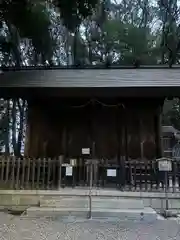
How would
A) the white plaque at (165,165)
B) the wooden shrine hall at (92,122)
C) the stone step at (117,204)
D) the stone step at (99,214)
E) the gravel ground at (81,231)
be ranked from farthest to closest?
1. the wooden shrine hall at (92,122)
2. the white plaque at (165,165)
3. the stone step at (117,204)
4. the stone step at (99,214)
5. the gravel ground at (81,231)

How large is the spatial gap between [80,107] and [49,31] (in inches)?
257

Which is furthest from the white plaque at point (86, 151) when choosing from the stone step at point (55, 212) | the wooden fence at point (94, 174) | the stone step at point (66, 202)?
the stone step at point (55, 212)

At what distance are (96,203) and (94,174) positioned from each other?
124 centimetres

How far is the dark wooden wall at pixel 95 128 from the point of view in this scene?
33.7ft

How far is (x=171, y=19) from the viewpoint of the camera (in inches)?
631

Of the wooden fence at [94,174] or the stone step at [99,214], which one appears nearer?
the stone step at [99,214]

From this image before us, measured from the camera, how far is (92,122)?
10500 mm

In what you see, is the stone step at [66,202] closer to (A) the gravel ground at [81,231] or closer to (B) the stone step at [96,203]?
(B) the stone step at [96,203]

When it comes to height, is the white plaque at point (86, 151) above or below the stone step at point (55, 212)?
above

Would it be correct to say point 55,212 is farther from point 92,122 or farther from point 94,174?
point 92,122

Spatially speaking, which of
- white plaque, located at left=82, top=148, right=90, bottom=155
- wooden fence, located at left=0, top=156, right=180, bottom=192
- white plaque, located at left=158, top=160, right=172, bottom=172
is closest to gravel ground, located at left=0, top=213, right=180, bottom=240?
white plaque, located at left=158, top=160, right=172, bottom=172

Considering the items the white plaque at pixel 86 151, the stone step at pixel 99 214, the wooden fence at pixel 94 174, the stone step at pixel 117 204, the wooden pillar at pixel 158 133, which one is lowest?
the stone step at pixel 99 214

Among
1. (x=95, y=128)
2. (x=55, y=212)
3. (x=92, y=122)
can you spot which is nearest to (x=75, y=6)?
(x=92, y=122)

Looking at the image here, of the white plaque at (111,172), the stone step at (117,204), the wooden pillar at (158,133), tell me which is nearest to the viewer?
the stone step at (117,204)
